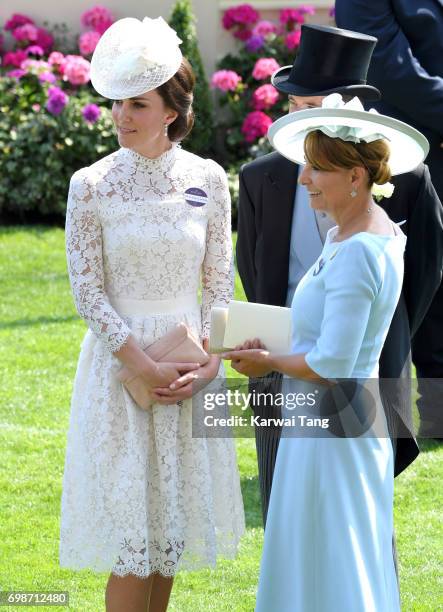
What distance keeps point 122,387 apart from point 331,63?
1.24m

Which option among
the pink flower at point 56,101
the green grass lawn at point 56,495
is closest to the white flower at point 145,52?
the green grass lawn at point 56,495

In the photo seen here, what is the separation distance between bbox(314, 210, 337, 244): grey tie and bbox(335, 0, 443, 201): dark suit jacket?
6.49ft

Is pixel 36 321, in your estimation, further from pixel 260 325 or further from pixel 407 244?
pixel 260 325

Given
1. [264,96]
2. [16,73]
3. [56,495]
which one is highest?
[56,495]

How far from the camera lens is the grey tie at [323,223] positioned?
3988 mm

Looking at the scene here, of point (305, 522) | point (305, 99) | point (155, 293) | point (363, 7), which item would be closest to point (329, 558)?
point (305, 522)

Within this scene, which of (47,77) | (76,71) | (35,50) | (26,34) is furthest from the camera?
(26,34)

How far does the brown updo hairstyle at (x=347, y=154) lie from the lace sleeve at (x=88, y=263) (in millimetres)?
780

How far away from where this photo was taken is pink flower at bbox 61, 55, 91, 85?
1137 centimetres

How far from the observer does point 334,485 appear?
322 cm

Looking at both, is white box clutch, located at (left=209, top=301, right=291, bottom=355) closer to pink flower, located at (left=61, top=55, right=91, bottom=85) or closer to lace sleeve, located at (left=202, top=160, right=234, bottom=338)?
lace sleeve, located at (left=202, top=160, right=234, bottom=338)

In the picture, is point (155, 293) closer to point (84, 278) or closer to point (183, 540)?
point (84, 278)

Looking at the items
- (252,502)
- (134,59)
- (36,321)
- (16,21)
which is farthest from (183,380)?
(16,21)

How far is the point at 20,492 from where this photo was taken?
18.1 feet
